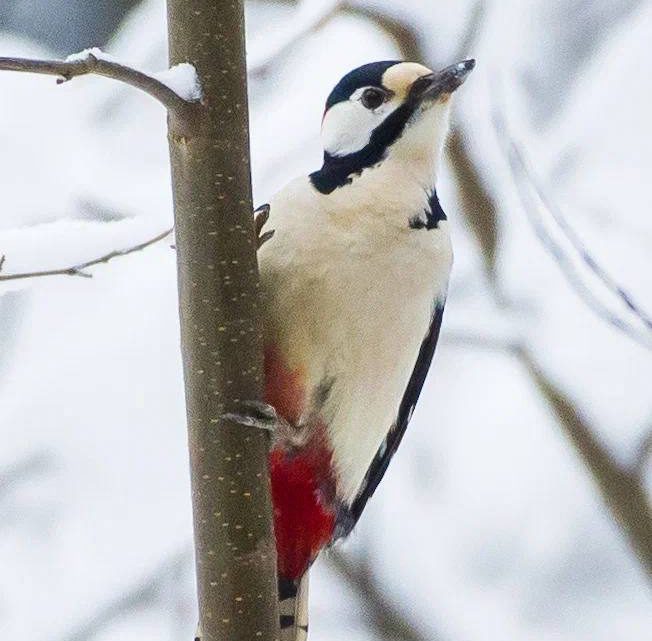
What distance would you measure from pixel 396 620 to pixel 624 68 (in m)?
1.92

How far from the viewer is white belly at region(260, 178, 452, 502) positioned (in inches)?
75.4

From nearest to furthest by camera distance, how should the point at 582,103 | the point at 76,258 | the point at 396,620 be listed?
the point at 76,258 → the point at 396,620 → the point at 582,103

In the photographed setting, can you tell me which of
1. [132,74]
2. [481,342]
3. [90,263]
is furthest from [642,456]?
[132,74]

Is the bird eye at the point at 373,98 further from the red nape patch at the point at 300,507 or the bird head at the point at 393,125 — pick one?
the red nape patch at the point at 300,507

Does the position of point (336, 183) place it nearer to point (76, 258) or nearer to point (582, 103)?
point (76, 258)

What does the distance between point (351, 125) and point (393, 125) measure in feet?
0.25

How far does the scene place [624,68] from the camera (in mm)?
4211

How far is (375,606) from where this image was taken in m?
3.78

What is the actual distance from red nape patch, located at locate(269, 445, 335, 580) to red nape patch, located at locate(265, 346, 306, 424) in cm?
9

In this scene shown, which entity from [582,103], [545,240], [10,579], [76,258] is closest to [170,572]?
[10,579]

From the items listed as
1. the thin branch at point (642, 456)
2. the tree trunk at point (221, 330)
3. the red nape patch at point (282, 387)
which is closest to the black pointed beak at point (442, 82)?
the red nape patch at point (282, 387)

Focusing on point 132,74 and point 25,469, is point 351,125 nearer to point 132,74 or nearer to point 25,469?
point 132,74

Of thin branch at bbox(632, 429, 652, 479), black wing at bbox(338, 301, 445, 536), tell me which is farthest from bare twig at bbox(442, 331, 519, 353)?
black wing at bbox(338, 301, 445, 536)

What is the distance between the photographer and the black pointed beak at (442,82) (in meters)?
2.04
